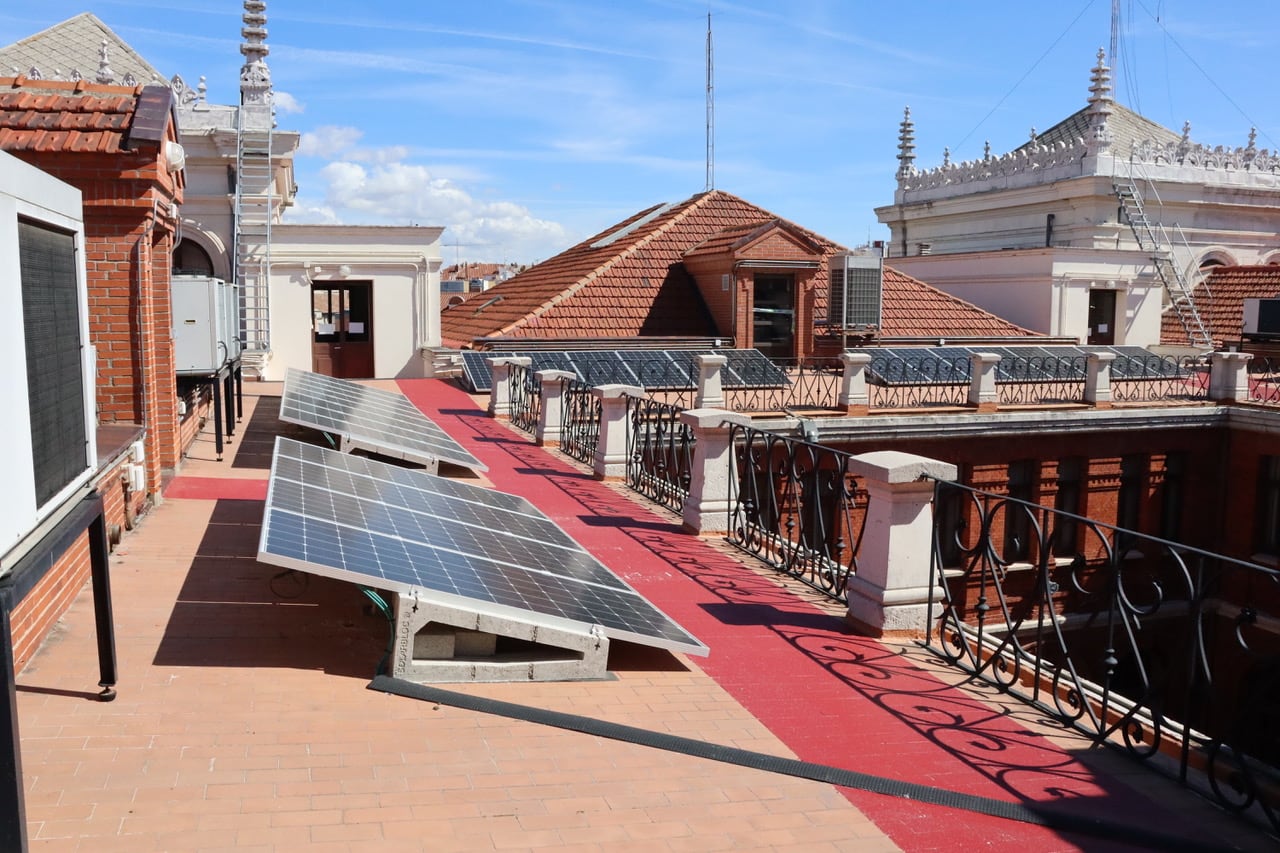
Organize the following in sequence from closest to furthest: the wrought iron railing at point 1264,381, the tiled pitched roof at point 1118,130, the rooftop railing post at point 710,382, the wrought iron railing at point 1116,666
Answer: the wrought iron railing at point 1116,666
the rooftop railing post at point 710,382
the wrought iron railing at point 1264,381
the tiled pitched roof at point 1118,130

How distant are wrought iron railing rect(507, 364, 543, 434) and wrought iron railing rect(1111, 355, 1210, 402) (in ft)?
38.3

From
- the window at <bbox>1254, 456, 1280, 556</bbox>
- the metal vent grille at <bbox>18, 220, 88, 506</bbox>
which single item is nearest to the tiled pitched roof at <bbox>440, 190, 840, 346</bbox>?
the window at <bbox>1254, 456, 1280, 556</bbox>

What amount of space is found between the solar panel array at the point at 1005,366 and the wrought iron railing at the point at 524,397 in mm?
7390

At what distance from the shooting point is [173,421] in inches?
384

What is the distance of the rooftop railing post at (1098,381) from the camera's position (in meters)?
20.6

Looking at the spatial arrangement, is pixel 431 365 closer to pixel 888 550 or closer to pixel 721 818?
pixel 888 550

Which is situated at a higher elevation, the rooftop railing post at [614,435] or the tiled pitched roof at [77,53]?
the tiled pitched roof at [77,53]

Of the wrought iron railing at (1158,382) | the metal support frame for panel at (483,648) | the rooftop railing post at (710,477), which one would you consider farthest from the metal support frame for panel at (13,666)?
the wrought iron railing at (1158,382)

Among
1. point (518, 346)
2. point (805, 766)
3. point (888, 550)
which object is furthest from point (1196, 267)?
Answer: point (805, 766)

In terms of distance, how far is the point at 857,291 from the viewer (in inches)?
1054

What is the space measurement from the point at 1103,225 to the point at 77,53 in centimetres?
2851

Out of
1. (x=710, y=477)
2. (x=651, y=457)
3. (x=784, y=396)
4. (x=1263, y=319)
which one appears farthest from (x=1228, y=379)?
(x=710, y=477)

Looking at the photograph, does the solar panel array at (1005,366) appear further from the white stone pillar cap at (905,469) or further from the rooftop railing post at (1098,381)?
the white stone pillar cap at (905,469)

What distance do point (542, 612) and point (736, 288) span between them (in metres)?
21.1
